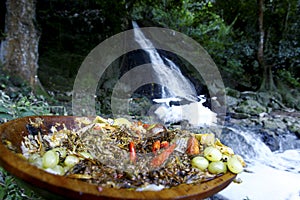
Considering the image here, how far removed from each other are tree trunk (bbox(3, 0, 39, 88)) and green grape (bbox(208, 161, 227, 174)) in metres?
3.32

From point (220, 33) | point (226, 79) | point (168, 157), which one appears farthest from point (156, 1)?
point (168, 157)

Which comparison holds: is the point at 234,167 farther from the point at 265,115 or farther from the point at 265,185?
the point at 265,115

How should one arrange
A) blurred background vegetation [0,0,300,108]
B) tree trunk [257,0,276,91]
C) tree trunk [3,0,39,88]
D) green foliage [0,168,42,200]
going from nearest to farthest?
green foliage [0,168,42,200] → tree trunk [3,0,39,88] → blurred background vegetation [0,0,300,108] → tree trunk [257,0,276,91]

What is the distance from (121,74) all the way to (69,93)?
1.14 meters

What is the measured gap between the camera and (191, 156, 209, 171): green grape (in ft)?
2.86

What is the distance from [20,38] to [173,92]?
2653 mm

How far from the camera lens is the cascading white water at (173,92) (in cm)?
387

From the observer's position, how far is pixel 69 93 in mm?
4520

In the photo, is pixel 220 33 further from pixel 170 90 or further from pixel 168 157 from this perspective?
pixel 168 157

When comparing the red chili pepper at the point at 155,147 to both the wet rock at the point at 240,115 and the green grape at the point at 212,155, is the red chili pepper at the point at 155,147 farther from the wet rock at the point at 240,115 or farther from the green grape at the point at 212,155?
the wet rock at the point at 240,115

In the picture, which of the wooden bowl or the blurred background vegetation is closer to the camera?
the wooden bowl

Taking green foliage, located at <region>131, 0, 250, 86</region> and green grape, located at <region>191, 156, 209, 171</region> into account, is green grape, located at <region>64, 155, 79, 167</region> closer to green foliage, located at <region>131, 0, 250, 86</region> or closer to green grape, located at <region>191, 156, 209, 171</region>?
green grape, located at <region>191, 156, 209, 171</region>

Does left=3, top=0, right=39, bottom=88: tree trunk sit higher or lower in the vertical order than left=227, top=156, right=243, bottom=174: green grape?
higher

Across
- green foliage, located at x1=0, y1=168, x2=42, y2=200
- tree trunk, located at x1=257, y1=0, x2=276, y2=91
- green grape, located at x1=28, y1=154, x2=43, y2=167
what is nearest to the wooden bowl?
Result: green grape, located at x1=28, y1=154, x2=43, y2=167
